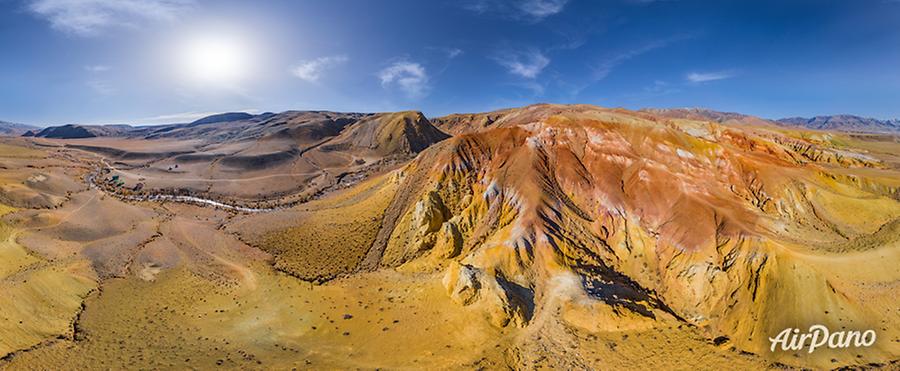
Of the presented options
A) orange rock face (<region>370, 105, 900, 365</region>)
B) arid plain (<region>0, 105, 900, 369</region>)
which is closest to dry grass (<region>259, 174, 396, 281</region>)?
arid plain (<region>0, 105, 900, 369</region>)

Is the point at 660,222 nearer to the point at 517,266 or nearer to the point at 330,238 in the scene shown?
the point at 517,266

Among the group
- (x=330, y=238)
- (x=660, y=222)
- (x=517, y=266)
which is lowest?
(x=330, y=238)

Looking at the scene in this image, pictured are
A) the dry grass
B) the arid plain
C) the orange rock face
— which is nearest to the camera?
the arid plain

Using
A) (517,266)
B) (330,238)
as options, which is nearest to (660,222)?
(517,266)

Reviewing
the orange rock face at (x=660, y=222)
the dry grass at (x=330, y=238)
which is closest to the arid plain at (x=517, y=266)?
the orange rock face at (x=660, y=222)

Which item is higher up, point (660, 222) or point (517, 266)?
point (660, 222)

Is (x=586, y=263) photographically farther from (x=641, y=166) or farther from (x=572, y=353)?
(x=641, y=166)

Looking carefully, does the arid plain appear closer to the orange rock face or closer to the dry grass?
the orange rock face

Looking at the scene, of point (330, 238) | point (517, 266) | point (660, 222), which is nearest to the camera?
point (517, 266)

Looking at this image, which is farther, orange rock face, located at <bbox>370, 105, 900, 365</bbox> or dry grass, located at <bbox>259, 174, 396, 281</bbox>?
dry grass, located at <bbox>259, 174, 396, 281</bbox>
